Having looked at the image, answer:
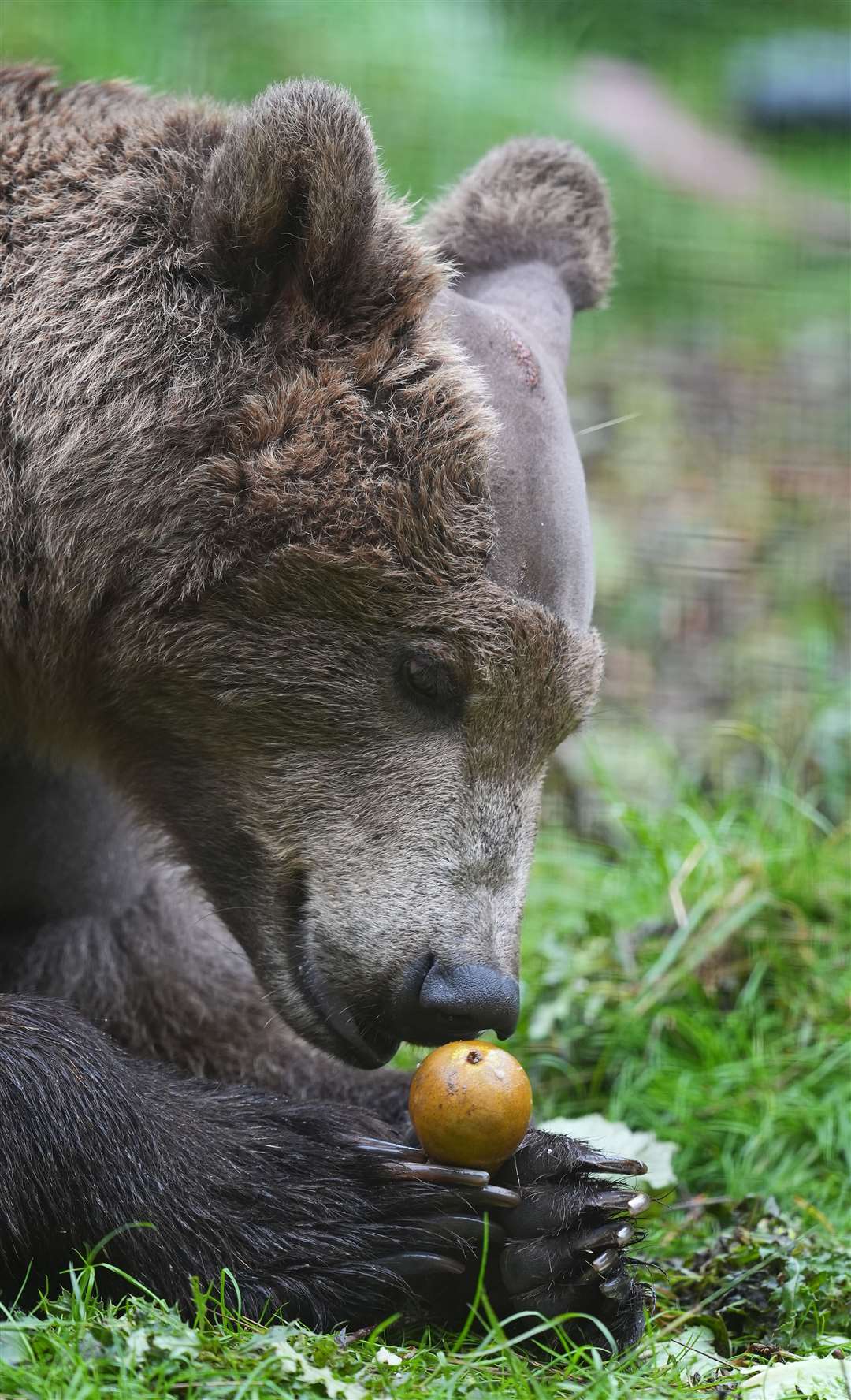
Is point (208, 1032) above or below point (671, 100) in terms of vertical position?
below

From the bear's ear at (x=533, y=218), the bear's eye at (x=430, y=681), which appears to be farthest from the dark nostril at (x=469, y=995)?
the bear's ear at (x=533, y=218)

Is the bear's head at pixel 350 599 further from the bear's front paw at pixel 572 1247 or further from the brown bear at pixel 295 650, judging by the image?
the bear's front paw at pixel 572 1247

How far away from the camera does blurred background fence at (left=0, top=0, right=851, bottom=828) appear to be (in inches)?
336

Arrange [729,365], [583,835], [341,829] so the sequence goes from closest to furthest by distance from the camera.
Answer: [341,829] → [583,835] → [729,365]

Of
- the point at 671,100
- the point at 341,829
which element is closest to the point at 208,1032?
the point at 341,829

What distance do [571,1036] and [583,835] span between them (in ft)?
5.41

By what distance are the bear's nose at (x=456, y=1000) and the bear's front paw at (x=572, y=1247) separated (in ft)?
1.14

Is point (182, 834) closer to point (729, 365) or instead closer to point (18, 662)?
point (18, 662)

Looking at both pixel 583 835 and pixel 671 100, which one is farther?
pixel 671 100

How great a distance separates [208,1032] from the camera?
4863mm

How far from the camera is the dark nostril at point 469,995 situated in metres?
3.65

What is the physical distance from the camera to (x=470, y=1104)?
3596 millimetres

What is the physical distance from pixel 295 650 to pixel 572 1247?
143 cm

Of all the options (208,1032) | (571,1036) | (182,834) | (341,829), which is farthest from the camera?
(571,1036)
